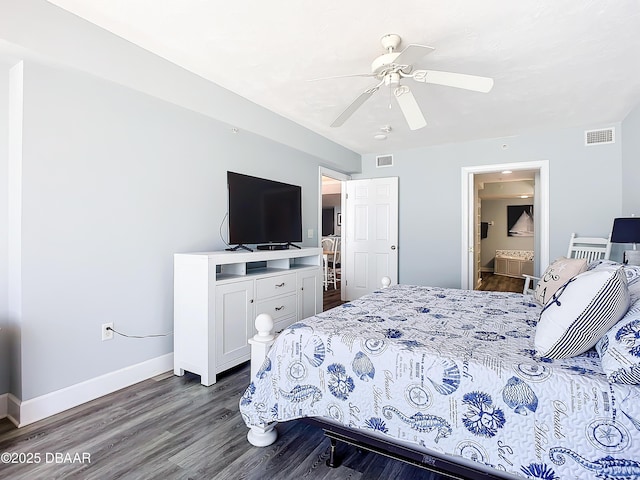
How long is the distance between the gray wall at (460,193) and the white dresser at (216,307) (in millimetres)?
2549

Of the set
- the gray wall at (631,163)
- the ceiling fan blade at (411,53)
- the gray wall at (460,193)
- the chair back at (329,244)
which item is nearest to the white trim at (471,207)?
the gray wall at (460,193)

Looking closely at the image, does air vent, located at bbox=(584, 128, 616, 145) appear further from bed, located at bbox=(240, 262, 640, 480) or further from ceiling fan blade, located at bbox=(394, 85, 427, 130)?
bed, located at bbox=(240, 262, 640, 480)

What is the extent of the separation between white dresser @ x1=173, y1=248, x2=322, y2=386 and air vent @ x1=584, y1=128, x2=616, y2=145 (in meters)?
3.86

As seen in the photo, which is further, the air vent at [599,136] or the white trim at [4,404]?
the air vent at [599,136]

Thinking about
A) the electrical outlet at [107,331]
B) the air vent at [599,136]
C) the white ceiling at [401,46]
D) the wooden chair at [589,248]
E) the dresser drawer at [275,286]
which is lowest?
the electrical outlet at [107,331]

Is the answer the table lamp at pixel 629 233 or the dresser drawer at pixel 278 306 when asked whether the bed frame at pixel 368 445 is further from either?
the table lamp at pixel 629 233

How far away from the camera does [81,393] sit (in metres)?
2.26

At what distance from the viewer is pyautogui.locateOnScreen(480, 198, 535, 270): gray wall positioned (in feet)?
29.1

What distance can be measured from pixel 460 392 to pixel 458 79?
169 cm

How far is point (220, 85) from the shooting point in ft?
9.70

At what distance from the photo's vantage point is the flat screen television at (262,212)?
3104 millimetres

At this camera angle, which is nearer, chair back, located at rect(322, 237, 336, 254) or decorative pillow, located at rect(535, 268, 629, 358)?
decorative pillow, located at rect(535, 268, 629, 358)

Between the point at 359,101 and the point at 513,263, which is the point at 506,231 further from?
the point at 359,101

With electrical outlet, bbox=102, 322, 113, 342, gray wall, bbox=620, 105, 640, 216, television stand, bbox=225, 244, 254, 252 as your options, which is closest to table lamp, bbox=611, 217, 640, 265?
gray wall, bbox=620, 105, 640, 216
